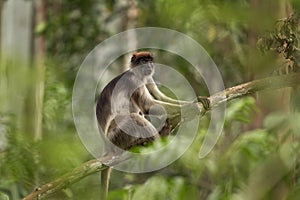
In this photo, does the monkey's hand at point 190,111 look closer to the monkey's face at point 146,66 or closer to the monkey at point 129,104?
the monkey at point 129,104

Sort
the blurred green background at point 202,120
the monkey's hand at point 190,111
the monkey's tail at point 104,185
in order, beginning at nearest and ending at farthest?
the blurred green background at point 202,120, the monkey's hand at point 190,111, the monkey's tail at point 104,185

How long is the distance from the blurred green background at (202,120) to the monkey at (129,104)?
144mm

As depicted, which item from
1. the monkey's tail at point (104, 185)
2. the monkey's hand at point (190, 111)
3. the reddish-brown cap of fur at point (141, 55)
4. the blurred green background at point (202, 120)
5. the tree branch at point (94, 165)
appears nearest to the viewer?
the blurred green background at point (202, 120)

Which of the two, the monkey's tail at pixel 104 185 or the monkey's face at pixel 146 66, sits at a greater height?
the monkey's face at pixel 146 66

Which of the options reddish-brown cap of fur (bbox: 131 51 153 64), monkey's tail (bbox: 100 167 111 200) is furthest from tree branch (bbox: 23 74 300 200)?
reddish-brown cap of fur (bbox: 131 51 153 64)

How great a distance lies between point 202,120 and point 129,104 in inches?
17.8

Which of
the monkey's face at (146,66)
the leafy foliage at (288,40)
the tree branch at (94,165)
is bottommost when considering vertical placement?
the tree branch at (94,165)

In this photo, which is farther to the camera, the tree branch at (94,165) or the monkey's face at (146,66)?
the monkey's face at (146,66)

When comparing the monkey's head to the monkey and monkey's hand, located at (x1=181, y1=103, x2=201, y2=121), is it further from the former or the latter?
monkey's hand, located at (x1=181, y1=103, x2=201, y2=121)

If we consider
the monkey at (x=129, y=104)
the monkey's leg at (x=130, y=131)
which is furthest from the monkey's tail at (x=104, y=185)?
the monkey's leg at (x=130, y=131)

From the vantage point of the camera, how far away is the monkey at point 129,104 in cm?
250

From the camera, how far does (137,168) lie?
2.54m

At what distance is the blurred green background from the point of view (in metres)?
1.21

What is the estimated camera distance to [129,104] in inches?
101
